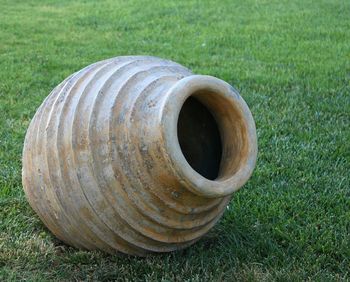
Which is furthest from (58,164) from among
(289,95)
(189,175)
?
(289,95)

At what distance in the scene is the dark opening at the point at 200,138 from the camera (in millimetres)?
2912

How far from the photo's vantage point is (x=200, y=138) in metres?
2.95

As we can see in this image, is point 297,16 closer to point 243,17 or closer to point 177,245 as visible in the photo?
point 243,17

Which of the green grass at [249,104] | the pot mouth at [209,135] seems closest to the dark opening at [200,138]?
the pot mouth at [209,135]

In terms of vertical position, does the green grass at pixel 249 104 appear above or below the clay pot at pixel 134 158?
below

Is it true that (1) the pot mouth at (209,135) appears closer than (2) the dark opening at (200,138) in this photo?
Yes

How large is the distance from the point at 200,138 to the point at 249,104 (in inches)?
84.0

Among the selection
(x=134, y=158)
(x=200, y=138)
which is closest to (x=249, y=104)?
(x=200, y=138)

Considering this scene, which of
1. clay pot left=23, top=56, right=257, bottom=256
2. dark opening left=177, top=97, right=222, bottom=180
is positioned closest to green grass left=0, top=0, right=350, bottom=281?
clay pot left=23, top=56, right=257, bottom=256

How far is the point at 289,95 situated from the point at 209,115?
2470 millimetres

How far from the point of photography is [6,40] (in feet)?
23.7

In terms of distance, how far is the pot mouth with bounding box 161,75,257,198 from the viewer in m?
2.48

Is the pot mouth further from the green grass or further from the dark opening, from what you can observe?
the green grass

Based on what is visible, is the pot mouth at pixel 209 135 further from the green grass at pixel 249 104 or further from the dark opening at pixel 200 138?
the green grass at pixel 249 104
